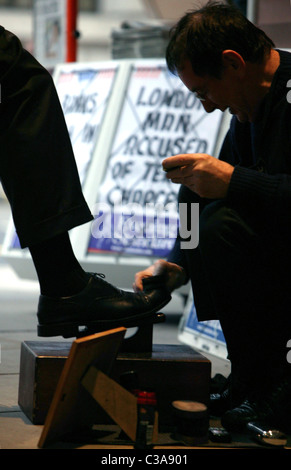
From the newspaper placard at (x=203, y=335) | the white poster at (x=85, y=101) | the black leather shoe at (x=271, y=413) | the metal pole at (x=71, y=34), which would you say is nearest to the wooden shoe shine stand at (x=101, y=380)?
the black leather shoe at (x=271, y=413)

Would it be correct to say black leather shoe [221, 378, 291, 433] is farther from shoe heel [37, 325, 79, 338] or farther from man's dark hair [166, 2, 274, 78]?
man's dark hair [166, 2, 274, 78]

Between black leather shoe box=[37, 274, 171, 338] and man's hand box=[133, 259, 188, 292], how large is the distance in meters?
0.12

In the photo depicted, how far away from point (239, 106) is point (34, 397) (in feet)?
3.02

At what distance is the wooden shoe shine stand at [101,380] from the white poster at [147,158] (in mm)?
1639

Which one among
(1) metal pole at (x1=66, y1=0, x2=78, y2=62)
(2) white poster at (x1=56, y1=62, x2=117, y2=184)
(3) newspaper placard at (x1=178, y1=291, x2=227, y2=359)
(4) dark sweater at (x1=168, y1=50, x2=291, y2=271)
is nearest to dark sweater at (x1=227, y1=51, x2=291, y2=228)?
(4) dark sweater at (x1=168, y1=50, x2=291, y2=271)

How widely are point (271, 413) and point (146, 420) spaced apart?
34 centimetres

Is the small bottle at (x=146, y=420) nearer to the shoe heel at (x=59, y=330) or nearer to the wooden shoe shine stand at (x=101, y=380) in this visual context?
the wooden shoe shine stand at (x=101, y=380)

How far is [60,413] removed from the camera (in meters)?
1.74

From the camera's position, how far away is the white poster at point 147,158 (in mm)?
3773

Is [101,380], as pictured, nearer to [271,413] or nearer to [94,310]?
[94,310]

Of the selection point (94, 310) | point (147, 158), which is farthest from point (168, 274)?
point (147, 158)

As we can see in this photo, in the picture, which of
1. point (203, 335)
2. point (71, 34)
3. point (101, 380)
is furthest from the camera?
point (71, 34)

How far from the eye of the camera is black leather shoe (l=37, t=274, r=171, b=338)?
197 cm

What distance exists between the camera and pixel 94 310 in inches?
77.9
